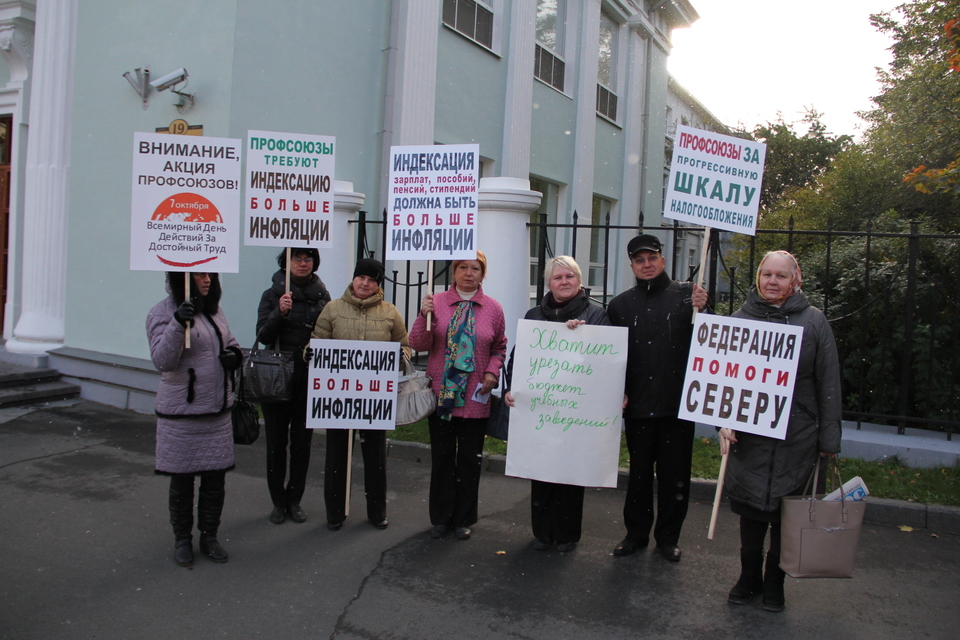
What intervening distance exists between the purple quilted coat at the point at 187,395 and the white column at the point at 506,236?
3268 millimetres

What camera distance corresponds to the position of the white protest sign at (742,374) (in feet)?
12.3

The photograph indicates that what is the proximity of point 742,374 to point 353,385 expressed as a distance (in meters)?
2.44

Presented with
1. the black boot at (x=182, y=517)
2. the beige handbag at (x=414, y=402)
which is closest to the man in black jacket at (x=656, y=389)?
the beige handbag at (x=414, y=402)

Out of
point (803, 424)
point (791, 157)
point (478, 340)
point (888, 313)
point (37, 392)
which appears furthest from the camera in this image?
point (791, 157)

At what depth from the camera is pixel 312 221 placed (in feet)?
16.3

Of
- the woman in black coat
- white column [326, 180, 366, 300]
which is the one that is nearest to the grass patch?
the woman in black coat

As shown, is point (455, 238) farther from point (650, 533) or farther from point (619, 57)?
point (619, 57)

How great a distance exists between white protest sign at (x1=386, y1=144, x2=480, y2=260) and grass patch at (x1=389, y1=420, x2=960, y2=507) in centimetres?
243

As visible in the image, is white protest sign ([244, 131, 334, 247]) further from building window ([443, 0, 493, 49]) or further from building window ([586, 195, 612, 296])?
building window ([586, 195, 612, 296])

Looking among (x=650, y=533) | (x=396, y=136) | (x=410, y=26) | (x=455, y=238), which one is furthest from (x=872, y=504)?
(x=410, y=26)

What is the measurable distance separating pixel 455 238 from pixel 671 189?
142 cm

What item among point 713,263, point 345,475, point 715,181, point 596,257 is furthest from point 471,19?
point 345,475

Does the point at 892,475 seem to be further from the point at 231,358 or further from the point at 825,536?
the point at 231,358

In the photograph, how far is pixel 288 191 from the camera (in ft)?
16.4
